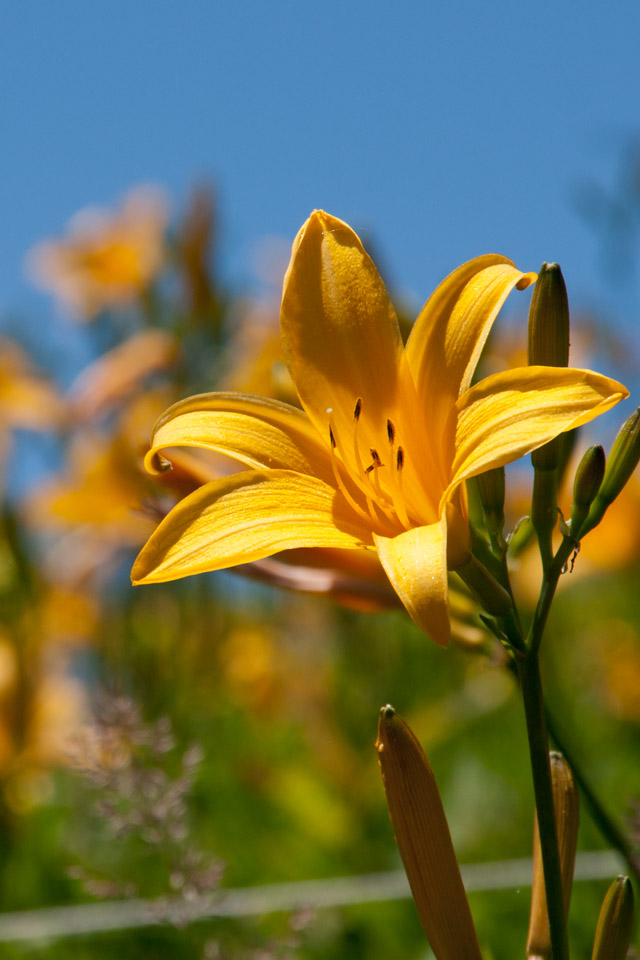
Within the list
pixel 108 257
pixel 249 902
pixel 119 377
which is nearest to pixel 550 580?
pixel 249 902

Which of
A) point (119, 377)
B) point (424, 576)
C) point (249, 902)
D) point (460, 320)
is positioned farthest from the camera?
point (119, 377)

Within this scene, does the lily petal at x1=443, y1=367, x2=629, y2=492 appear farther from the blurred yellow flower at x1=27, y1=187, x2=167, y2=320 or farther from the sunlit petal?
the blurred yellow flower at x1=27, y1=187, x2=167, y2=320

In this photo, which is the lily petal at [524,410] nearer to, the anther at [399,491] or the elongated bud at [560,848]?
the anther at [399,491]

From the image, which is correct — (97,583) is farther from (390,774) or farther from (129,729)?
(390,774)

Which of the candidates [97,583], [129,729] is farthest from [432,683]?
[129,729]

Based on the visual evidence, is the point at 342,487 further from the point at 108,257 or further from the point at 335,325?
the point at 108,257

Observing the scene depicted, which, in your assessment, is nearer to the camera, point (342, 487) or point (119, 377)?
point (342, 487)
